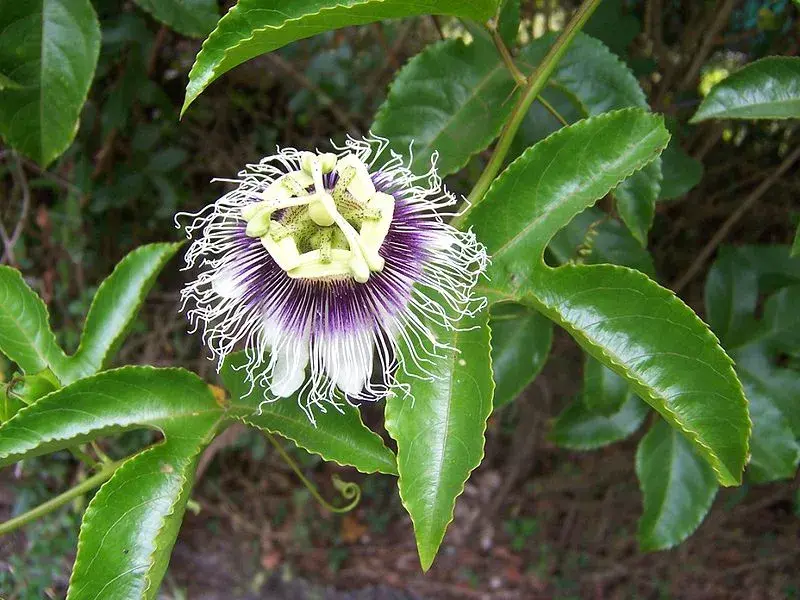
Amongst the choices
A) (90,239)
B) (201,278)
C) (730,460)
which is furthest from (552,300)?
(90,239)

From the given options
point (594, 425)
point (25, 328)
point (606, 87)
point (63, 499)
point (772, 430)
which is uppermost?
point (606, 87)

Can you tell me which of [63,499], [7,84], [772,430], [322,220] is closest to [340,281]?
[322,220]

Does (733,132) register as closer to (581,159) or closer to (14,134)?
(581,159)

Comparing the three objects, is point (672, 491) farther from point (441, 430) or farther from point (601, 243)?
point (441, 430)

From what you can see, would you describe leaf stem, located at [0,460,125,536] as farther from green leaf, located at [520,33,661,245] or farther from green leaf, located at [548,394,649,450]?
green leaf, located at [548,394,649,450]

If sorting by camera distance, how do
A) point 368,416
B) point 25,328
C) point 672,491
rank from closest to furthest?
point 25,328, point 672,491, point 368,416

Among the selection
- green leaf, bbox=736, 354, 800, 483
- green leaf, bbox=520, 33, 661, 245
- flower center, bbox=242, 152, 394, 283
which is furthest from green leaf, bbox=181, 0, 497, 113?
green leaf, bbox=736, 354, 800, 483

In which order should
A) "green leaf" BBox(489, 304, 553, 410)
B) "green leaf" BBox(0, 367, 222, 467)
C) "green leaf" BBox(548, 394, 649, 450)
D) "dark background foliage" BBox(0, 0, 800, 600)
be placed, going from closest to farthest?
"green leaf" BBox(0, 367, 222, 467), "green leaf" BBox(489, 304, 553, 410), "green leaf" BBox(548, 394, 649, 450), "dark background foliage" BBox(0, 0, 800, 600)
